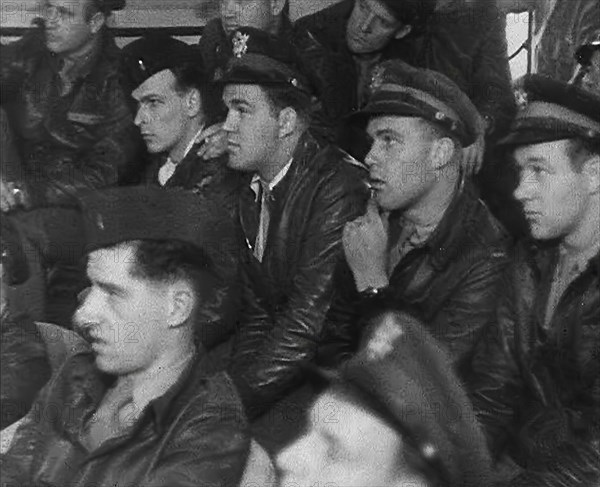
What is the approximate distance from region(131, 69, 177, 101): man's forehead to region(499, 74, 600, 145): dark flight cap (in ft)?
2.24

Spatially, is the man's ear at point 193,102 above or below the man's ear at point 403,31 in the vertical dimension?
below

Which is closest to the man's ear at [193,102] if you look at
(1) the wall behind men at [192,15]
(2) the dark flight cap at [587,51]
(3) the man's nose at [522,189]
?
(1) the wall behind men at [192,15]

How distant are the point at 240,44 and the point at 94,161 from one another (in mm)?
384

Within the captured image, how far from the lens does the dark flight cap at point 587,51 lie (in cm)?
253

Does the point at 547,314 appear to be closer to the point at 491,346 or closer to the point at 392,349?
the point at 491,346

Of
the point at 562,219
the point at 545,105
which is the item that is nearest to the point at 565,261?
the point at 562,219

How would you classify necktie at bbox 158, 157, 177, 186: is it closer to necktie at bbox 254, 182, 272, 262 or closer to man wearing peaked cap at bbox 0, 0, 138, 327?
man wearing peaked cap at bbox 0, 0, 138, 327

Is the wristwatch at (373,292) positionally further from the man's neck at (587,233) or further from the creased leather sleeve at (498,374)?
the man's neck at (587,233)

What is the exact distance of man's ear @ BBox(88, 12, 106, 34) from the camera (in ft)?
8.48

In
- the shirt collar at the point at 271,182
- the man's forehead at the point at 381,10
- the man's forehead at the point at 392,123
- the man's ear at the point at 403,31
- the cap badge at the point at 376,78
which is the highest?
the man's forehead at the point at 381,10

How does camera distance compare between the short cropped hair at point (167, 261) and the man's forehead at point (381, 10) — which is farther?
the man's forehead at point (381, 10)

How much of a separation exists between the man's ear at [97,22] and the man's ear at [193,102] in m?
0.23

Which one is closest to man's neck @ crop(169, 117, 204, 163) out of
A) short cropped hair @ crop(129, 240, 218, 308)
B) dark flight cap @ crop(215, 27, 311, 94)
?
dark flight cap @ crop(215, 27, 311, 94)

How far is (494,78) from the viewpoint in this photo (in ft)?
8.28
